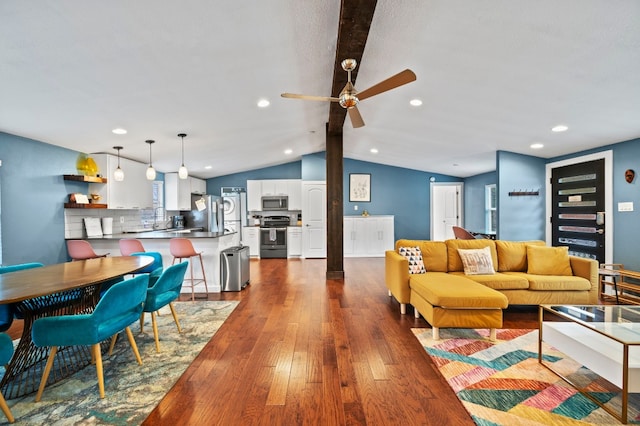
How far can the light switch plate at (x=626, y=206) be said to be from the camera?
4117 mm

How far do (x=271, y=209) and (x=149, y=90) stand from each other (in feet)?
17.4

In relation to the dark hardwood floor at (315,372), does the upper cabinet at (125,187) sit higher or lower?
higher

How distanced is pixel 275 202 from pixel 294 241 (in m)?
1.16

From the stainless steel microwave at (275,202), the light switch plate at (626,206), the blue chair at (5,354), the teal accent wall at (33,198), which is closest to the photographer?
the blue chair at (5,354)

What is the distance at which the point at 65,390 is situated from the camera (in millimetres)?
2115

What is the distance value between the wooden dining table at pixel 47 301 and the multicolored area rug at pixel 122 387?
0.60ft

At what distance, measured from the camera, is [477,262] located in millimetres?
3812

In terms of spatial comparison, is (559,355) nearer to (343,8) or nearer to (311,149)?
(343,8)

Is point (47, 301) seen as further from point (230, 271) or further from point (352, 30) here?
point (352, 30)

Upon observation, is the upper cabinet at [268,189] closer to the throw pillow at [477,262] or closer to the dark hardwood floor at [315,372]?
the dark hardwood floor at [315,372]

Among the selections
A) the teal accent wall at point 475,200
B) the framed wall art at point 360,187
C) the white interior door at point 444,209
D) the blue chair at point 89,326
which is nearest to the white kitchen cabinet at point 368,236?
the framed wall art at point 360,187

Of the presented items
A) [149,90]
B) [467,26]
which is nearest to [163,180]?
[149,90]

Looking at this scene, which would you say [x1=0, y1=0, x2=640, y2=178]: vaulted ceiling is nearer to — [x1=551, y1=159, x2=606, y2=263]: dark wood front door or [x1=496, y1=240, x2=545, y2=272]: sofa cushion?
[x1=551, y1=159, x2=606, y2=263]: dark wood front door

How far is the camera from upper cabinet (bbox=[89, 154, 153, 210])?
193 inches
